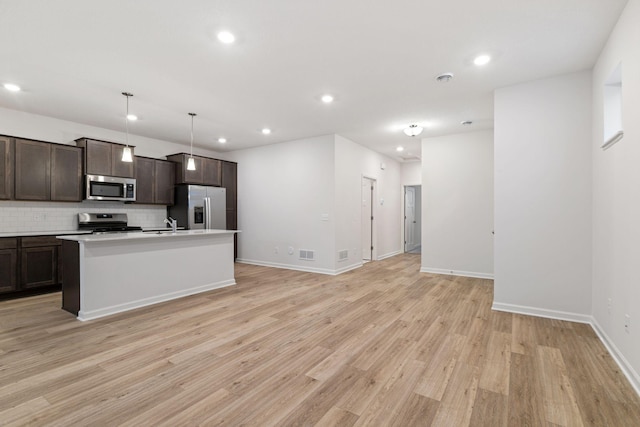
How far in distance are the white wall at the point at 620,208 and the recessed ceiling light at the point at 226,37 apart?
313 cm

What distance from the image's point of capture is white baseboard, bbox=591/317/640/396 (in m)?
2.13

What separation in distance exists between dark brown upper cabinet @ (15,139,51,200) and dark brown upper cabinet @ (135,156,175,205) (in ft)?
4.52

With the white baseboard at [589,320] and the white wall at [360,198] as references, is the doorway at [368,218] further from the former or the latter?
the white baseboard at [589,320]

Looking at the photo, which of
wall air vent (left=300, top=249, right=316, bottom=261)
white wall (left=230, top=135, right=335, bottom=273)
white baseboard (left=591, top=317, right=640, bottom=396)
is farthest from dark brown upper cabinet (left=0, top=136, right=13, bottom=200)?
white baseboard (left=591, top=317, right=640, bottom=396)

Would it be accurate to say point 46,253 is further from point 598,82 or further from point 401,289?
point 598,82

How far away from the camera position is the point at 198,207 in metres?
6.57

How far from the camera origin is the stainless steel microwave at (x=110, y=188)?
17.2 feet

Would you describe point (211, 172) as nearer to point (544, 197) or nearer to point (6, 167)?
point (6, 167)

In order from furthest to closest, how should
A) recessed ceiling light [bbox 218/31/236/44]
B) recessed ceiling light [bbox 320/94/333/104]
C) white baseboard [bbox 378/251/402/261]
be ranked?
white baseboard [bbox 378/251/402/261] < recessed ceiling light [bbox 320/94/333/104] < recessed ceiling light [bbox 218/31/236/44]

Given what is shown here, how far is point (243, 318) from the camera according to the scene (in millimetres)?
3531

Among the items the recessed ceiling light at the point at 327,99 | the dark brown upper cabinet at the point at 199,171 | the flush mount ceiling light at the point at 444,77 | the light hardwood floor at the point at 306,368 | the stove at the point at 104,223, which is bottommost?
the light hardwood floor at the point at 306,368

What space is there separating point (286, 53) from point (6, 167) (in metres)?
4.66

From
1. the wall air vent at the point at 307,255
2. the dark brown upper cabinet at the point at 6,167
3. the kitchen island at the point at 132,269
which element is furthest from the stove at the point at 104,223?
the wall air vent at the point at 307,255

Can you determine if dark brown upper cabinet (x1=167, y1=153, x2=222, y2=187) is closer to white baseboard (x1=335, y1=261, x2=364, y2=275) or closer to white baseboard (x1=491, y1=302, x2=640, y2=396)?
white baseboard (x1=335, y1=261, x2=364, y2=275)
